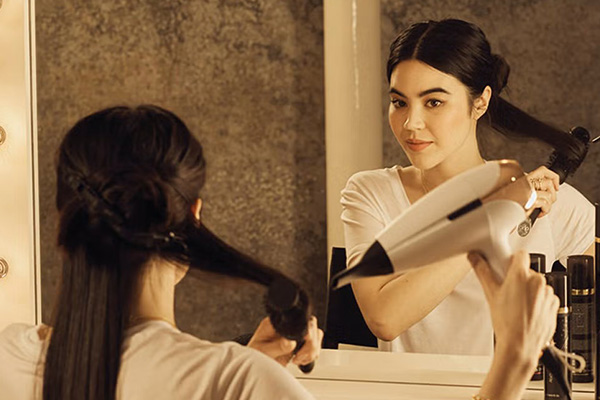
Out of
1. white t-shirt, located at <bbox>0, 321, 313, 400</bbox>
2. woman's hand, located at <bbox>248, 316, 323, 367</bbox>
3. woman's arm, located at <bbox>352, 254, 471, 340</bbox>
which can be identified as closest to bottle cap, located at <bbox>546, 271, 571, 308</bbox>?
woman's arm, located at <bbox>352, 254, 471, 340</bbox>

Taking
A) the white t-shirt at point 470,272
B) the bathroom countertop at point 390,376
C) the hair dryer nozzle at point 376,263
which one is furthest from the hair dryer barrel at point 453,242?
the bathroom countertop at point 390,376

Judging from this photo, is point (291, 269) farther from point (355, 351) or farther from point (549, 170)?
point (549, 170)

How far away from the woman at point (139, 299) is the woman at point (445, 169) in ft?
1.03

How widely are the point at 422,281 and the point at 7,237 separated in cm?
67

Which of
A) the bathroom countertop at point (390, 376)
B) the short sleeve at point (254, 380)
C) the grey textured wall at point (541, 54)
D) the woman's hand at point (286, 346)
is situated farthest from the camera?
the bathroom countertop at point (390, 376)

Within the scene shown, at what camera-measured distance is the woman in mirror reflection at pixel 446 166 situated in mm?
1078

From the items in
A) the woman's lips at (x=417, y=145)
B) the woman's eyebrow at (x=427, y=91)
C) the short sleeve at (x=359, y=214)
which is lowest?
the short sleeve at (x=359, y=214)

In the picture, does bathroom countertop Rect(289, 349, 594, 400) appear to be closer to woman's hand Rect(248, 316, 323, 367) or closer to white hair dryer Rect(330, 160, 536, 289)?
woman's hand Rect(248, 316, 323, 367)

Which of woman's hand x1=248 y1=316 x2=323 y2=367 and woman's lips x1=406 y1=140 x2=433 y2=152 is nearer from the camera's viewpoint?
woman's hand x1=248 y1=316 x2=323 y2=367

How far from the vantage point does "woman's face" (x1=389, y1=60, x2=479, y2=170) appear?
3.55ft

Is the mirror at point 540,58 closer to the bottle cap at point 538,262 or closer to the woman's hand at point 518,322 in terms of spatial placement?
the bottle cap at point 538,262

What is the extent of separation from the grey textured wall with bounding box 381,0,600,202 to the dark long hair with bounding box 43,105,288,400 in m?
0.44

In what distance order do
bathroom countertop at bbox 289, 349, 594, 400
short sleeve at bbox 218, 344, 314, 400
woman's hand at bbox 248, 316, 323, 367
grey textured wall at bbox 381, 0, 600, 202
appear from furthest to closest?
1. bathroom countertop at bbox 289, 349, 594, 400
2. grey textured wall at bbox 381, 0, 600, 202
3. woman's hand at bbox 248, 316, 323, 367
4. short sleeve at bbox 218, 344, 314, 400

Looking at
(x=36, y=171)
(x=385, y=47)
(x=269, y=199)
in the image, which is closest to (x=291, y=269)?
(x=269, y=199)
